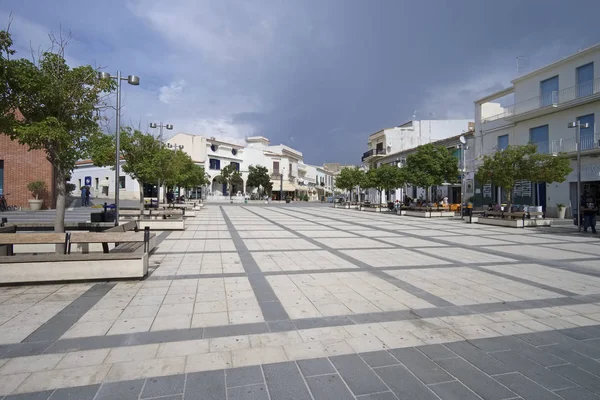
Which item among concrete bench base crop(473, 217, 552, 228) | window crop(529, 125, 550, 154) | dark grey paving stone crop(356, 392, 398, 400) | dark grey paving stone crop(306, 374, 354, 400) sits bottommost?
dark grey paving stone crop(356, 392, 398, 400)

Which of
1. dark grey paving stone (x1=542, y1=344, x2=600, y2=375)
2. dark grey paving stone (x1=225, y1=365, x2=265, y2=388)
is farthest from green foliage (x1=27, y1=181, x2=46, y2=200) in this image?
dark grey paving stone (x1=542, y1=344, x2=600, y2=375)

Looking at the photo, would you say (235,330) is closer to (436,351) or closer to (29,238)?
(436,351)

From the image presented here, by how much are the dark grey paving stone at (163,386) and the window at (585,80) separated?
2802 cm

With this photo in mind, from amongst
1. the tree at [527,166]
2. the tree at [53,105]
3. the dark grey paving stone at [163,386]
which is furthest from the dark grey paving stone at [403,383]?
the tree at [527,166]

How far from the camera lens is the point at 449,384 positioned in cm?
276

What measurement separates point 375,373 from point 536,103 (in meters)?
29.5

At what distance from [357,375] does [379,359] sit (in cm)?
38

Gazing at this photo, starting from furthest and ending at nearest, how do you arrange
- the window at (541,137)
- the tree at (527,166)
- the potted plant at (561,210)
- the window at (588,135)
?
the window at (541,137), the potted plant at (561,210), the window at (588,135), the tree at (527,166)

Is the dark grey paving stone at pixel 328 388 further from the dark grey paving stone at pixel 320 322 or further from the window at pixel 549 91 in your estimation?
the window at pixel 549 91

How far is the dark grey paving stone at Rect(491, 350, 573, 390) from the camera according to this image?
2.77 m

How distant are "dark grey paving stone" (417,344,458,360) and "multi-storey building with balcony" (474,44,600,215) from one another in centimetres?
2159

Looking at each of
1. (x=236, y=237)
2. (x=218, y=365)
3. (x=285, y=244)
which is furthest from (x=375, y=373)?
(x=236, y=237)

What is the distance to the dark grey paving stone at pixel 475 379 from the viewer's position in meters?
2.61

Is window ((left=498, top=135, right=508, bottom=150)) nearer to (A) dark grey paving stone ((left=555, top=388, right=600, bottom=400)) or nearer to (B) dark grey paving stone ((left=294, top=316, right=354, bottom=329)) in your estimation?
(B) dark grey paving stone ((left=294, top=316, right=354, bottom=329))
